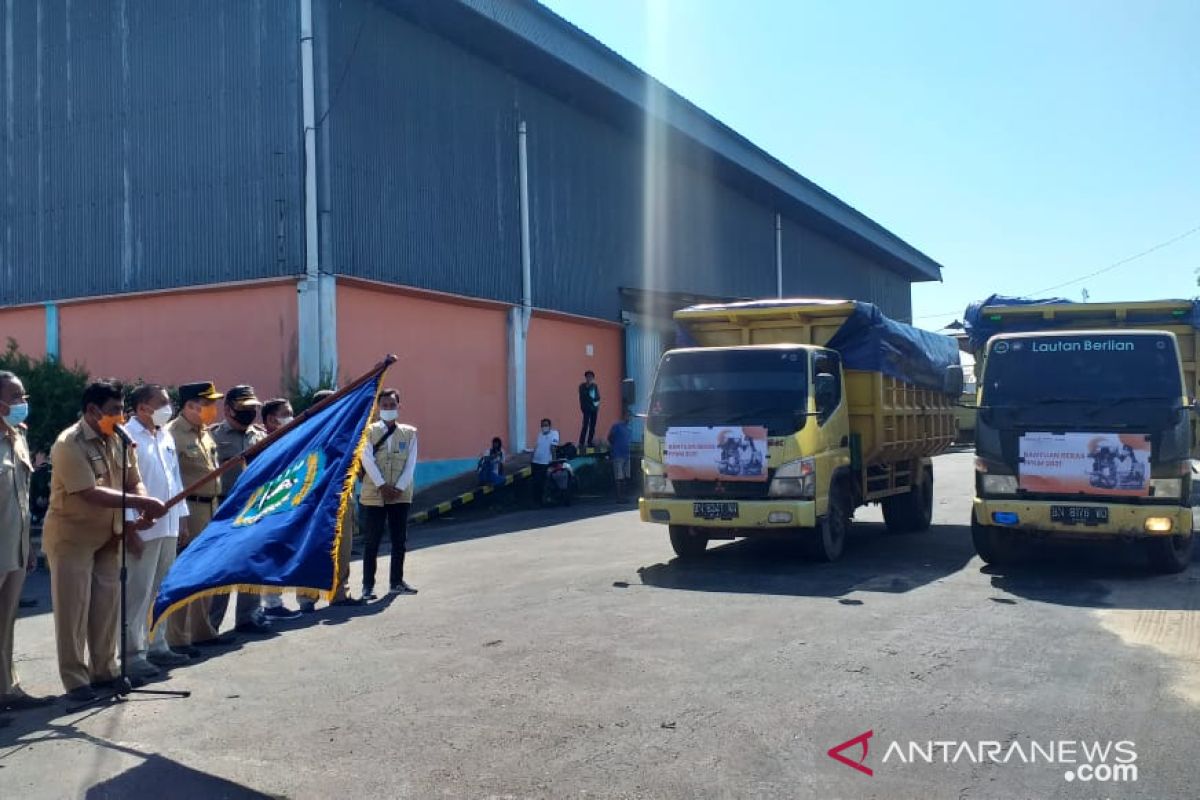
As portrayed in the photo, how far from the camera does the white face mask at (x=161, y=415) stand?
270 inches

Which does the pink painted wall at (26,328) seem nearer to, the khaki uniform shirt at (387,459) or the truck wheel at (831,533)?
the khaki uniform shirt at (387,459)

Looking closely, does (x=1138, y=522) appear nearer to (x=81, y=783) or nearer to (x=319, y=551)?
(x=319, y=551)

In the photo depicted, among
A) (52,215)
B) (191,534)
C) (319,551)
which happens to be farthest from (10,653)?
(52,215)

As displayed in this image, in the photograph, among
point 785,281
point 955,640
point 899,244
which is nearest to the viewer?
point 955,640

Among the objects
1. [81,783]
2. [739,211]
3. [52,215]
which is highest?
[739,211]

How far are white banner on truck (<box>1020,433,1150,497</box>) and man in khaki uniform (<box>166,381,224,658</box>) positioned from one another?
7372 mm

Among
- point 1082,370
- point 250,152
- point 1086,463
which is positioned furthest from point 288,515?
point 250,152

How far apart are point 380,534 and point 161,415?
10.8ft

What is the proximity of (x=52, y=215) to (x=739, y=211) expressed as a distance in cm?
2005

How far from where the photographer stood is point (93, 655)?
6.53m

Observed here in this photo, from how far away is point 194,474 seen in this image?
772 centimetres

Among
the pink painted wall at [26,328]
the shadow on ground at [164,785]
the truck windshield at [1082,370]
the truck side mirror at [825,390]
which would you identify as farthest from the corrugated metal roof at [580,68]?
the shadow on ground at [164,785]

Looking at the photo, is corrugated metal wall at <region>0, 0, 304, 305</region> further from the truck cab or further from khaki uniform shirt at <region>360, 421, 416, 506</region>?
the truck cab

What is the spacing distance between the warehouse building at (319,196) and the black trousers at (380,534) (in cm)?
770
